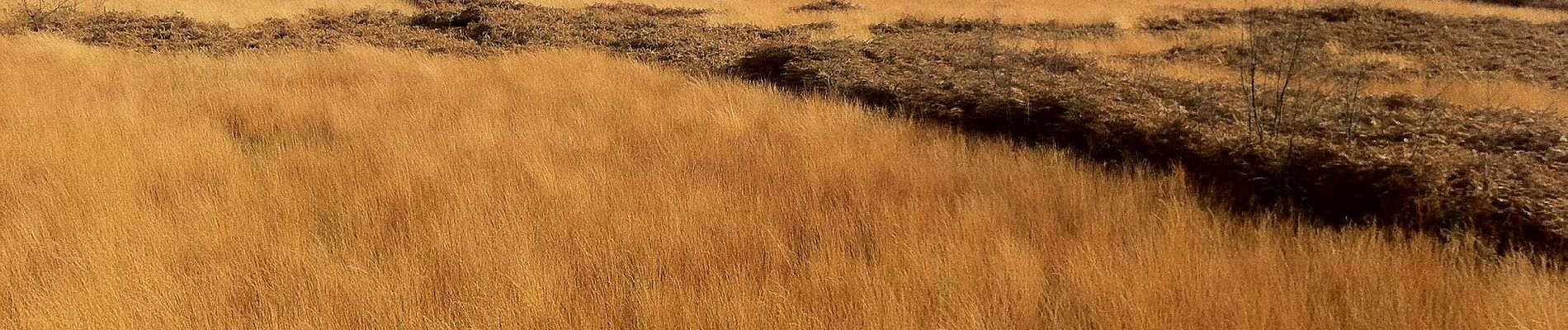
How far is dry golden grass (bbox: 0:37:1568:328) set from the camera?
2.57m

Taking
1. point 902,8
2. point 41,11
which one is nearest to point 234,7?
point 41,11

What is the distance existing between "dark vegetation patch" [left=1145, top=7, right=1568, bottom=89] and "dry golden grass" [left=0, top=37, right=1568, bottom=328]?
670 centimetres

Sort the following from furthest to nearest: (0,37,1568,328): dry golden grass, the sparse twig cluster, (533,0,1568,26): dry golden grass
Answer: (533,0,1568,26): dry golden grass < the sparse twig cluster < (0,37,1568,328): dry golden grass

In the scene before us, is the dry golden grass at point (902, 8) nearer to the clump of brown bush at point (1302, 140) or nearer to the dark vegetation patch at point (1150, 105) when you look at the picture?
the dark vegetation patch at point (1150, 105)

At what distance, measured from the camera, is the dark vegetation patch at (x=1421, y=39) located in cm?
1017

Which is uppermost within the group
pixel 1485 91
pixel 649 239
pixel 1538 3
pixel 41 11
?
pixel 1538 3

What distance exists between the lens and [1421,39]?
13.1 meters

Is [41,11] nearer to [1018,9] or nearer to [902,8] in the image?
[902,8]

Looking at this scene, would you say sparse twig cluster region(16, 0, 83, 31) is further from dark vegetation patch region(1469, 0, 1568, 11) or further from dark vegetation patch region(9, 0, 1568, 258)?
dark vegetation patch region(1469, 0, 1568, 11)

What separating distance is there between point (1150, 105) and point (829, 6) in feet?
43.0

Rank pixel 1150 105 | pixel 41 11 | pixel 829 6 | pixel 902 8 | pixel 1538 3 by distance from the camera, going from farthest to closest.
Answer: pixel 1538 3
pixel 829 6
pixel 902 8
pixel 41 11
pixel 1150 105

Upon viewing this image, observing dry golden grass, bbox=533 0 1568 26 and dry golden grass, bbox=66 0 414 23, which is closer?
dry golden grass, bbox=66 0 414 23

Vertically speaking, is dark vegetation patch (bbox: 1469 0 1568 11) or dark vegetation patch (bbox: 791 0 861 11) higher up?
dark vegetation patch (bbox: 1469 0 1568 11)

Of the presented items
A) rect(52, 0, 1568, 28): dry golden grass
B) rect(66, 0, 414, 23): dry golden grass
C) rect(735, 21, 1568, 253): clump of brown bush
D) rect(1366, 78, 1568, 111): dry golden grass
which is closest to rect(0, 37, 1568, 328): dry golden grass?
rect(735, 21, 1568, 253): clump of brown bush
